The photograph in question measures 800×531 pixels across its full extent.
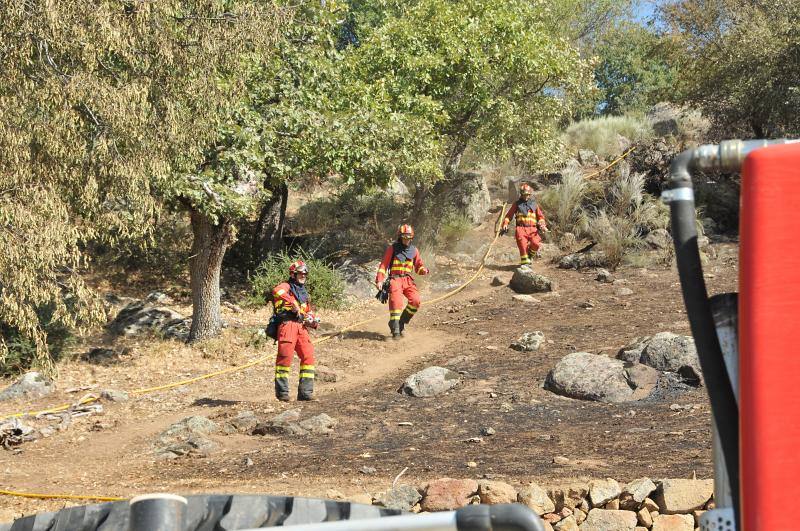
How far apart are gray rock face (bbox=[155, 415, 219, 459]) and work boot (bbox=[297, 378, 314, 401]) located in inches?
52.9

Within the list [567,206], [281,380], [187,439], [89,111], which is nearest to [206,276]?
[281,380]

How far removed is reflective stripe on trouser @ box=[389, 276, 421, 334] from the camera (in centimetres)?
1427

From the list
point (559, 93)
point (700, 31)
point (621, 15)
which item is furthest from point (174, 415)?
point (621, 15)

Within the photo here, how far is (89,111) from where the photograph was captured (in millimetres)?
9484

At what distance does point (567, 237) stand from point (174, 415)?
1135cm

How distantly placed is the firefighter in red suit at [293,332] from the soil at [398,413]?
0.93 feet

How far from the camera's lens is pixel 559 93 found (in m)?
22.4

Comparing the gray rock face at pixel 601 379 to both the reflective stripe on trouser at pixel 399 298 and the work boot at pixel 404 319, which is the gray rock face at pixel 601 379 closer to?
the reflective stripe on trouser at pixel 399 298

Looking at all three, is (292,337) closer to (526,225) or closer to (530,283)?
(530,283)

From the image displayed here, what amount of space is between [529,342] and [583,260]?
610cm

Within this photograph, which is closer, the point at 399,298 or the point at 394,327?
the point at 399,298

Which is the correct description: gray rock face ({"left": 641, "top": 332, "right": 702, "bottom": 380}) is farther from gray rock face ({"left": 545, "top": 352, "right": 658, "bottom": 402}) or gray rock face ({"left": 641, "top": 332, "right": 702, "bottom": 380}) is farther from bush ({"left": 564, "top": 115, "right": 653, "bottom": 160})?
bush ({"left": 564, "top": 115, "right": 653, "bottom": 160})

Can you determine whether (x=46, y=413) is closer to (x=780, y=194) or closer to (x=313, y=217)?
(x=780, y=194)

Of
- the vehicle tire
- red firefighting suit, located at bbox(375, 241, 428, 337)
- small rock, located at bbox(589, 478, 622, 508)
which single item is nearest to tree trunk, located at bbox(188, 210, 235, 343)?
red firefighting suit, located at bbox(375, 241, 428, 337)
